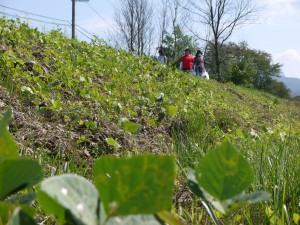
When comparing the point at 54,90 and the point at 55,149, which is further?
the point at 54,90

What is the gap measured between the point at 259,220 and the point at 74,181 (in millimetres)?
918

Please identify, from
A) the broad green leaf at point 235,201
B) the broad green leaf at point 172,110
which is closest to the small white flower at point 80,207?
the broad green leaf at point 235,201

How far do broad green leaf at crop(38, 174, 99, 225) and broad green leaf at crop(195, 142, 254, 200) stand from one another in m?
0.08

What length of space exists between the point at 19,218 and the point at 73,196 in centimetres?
3

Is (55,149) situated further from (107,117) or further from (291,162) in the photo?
(291,162)

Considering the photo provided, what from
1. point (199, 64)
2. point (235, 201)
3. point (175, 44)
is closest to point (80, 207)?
point (235, 201)

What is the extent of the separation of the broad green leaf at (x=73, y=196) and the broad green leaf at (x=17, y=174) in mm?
16

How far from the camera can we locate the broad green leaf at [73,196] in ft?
0.59

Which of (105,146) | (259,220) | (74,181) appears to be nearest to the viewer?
(74,181)

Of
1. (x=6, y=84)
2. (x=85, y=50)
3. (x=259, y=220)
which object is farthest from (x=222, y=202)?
(x=85, y=50)

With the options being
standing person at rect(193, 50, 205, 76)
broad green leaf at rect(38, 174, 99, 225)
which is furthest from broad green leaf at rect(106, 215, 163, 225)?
standing person at rect(193, 50, 205, 76)

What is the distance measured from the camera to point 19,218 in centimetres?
19

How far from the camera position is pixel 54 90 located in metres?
3.38

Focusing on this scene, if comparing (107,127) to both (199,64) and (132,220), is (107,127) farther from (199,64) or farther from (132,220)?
(199,64)
